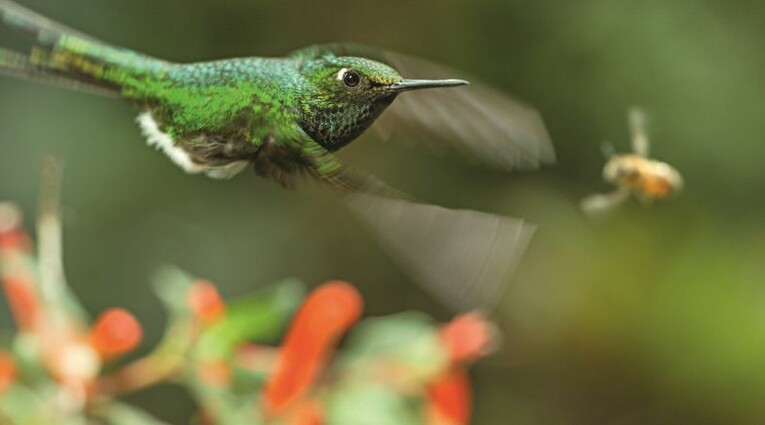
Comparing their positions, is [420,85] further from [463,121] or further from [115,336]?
[115,336]

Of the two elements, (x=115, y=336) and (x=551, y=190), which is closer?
(x=115, y=336)

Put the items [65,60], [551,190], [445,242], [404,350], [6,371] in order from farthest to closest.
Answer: [551,190]
[404,350]
[6,371]
[65,60]
[445,242]

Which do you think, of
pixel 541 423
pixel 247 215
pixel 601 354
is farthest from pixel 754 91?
pixel 247 215

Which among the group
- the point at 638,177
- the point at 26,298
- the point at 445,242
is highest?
the point at 638,177

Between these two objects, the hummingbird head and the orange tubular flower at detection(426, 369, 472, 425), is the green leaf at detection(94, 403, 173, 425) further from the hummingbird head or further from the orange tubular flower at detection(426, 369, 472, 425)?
the hummingbird head

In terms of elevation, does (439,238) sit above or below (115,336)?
above

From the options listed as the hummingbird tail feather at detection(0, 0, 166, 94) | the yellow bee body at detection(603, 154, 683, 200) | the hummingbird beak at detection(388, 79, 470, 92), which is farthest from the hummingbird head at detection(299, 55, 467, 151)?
the yellow bee body at detection(603, 154, 683, 200)

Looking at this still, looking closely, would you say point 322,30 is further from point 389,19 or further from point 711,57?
point 711,57

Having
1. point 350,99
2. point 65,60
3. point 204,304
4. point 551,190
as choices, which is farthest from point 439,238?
point 551,190
